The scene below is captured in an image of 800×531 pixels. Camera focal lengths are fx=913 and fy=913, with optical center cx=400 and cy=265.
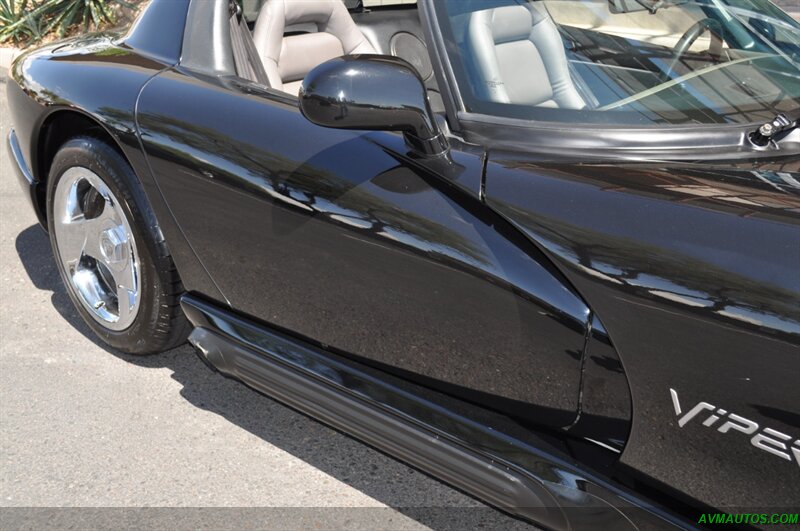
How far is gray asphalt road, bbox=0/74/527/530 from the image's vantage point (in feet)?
8.32

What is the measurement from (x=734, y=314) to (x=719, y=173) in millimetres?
425

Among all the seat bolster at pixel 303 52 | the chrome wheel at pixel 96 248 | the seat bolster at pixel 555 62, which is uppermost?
the seat bolster at pixel 555 62

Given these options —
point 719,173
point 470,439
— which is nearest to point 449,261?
point 470,439

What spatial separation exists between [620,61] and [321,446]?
1448 millimetres

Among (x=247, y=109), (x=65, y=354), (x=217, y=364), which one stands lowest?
(x=65, y=354)

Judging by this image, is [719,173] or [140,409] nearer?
[719,173]

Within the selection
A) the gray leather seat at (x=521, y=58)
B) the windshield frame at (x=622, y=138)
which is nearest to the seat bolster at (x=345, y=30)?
the gray leather seat at (x=521, y=58)

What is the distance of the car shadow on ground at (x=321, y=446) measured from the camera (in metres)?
2.54

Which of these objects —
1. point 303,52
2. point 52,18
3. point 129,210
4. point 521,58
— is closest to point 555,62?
point 521,58

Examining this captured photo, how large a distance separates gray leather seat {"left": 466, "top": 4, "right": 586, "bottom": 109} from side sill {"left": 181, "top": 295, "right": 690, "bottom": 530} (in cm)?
79

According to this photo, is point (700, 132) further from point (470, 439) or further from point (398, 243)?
point (470, 439)

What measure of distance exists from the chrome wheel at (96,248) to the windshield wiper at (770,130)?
6.13 ft

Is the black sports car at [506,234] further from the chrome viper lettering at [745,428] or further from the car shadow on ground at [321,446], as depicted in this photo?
the car shadow on ground at [321,446]

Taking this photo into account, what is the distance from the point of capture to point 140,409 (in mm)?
3035
